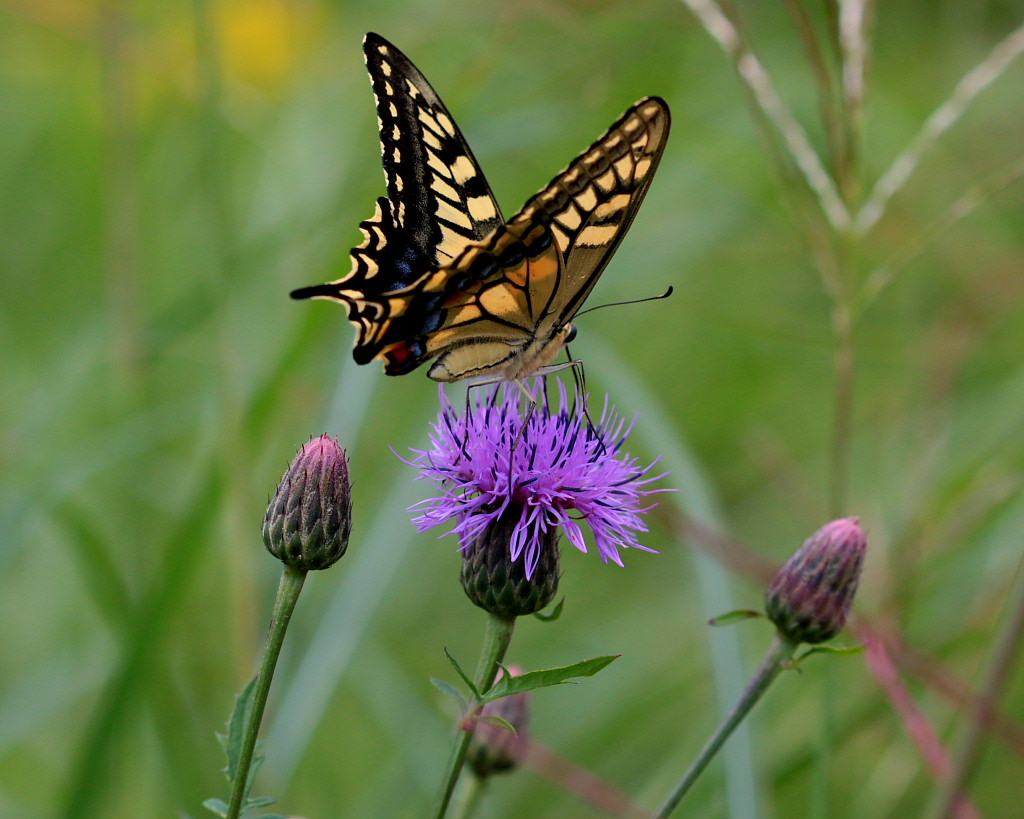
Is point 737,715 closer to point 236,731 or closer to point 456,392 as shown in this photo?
point 236,731

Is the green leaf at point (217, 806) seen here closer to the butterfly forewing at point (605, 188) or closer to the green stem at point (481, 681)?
the green stem at point (481, 681)

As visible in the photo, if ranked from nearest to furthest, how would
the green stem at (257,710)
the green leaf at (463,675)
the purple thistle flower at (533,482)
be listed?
the green leaf at (463,675) < the green stem at (257,710) < the purple thistle flower at (533,482)

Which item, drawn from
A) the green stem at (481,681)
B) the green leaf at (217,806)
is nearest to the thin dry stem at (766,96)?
the green stem at (481,681)

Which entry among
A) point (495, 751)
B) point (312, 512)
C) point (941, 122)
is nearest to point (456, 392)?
point (495, 751)

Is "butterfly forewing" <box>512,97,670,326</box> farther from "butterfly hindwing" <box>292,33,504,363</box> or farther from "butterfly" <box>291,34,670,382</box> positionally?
"butterfly hindwing" <box>292,33,504,363</box>

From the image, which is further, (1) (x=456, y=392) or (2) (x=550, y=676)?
(1) (x=456, y=392)
